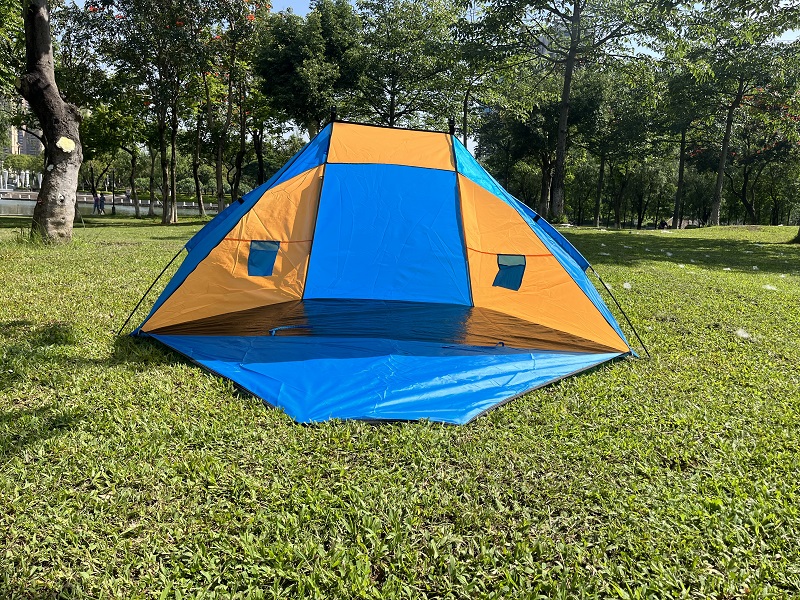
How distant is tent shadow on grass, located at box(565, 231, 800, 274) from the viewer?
29.8 feet

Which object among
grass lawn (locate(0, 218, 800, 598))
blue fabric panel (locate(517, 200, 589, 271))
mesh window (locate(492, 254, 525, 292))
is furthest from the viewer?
mesh window (locate(492, 254, 525, 292))

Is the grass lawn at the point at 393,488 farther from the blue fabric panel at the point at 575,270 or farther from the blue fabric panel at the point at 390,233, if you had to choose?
the blue fabric panel at the point at 390,233

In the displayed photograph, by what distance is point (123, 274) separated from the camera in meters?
6.70

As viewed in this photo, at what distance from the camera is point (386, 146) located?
4.85 meters

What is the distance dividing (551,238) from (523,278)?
1.35 feet

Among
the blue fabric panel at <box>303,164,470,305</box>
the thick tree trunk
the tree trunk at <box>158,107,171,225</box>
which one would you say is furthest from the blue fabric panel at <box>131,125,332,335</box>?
the tree trunk at <box>158,107,171,225</box>

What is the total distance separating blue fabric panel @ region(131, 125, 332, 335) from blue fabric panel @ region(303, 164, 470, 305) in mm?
255

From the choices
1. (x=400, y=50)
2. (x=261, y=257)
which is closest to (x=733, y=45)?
(x=400, y=50)

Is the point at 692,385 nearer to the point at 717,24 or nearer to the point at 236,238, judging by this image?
the point at 236,238

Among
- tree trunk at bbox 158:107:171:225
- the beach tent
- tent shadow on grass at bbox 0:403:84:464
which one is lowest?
tent shadow on grass at bbox 0:403:84:464

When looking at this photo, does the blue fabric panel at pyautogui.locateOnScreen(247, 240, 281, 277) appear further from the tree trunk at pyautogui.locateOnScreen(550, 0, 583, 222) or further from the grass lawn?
the tree trunk at pyautogui.locateOnScreen(550, 0, 583, 222)

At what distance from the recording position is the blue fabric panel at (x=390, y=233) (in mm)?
4758

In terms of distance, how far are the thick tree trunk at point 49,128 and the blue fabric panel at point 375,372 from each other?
5918 millimetres

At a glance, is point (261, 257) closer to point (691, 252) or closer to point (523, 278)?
point (523, 278)
